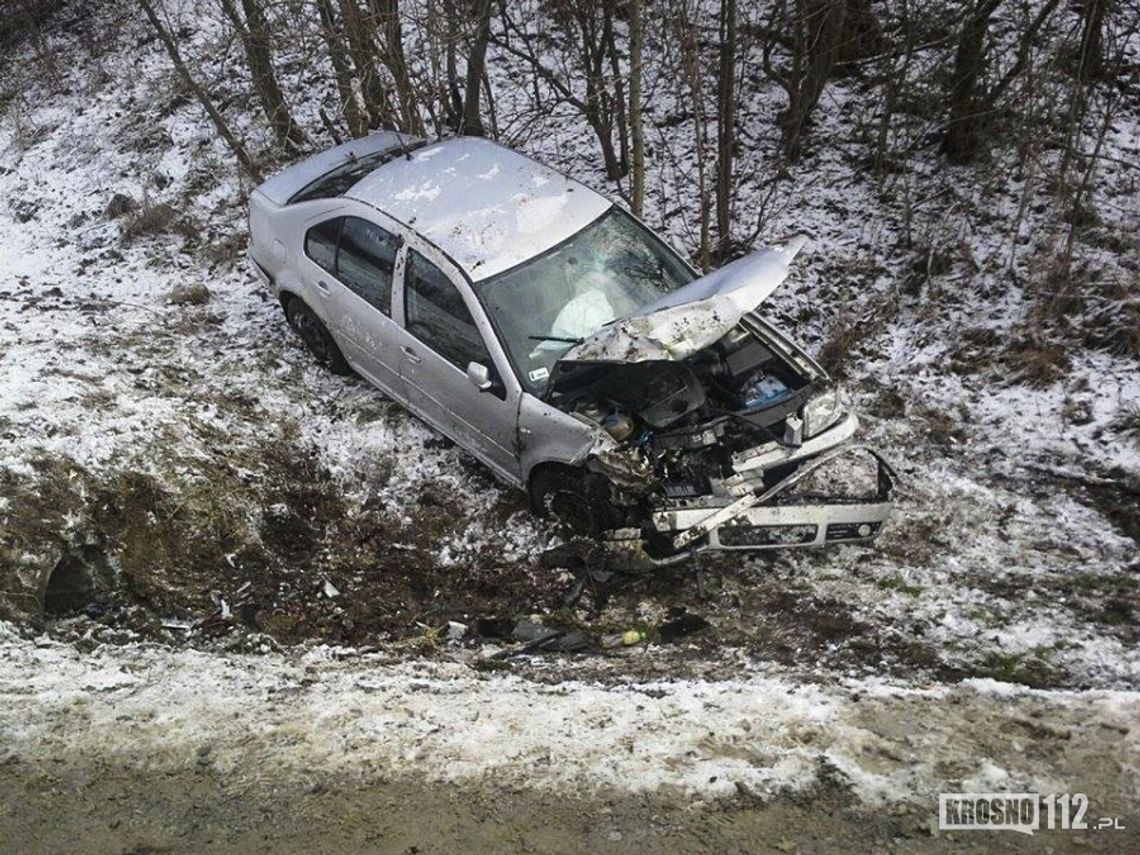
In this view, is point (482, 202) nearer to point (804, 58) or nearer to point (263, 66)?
point (804, 58)

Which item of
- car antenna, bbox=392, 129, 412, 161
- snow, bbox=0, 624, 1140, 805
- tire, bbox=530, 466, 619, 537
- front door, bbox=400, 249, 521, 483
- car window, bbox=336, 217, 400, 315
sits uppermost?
car antenna, bbox=392, 129, 412, 161

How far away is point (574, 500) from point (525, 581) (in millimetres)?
576

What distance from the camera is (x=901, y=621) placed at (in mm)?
4977

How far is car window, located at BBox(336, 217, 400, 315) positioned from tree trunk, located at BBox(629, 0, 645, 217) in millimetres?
2294

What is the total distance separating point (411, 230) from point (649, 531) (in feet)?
8.19

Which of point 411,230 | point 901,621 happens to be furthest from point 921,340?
point 411,230

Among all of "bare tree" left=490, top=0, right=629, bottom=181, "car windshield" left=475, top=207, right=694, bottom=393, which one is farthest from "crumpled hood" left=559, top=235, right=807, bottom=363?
"bare tree" left=490, top=0, right=629, bottom=181

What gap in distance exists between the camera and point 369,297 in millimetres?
6266

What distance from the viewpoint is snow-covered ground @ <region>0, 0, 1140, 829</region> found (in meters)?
4.10

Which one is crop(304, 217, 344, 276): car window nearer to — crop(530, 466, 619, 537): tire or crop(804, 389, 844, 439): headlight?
crop(530, 466, 619, 537): tire

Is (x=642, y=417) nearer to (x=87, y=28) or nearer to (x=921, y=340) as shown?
(x=921, y=340)

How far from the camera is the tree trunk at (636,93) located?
22.1ft

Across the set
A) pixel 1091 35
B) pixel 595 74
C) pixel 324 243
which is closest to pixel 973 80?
pixel 1091 35

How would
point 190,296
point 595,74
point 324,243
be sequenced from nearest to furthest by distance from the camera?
point 324,243, point 190,296, point 595,74
